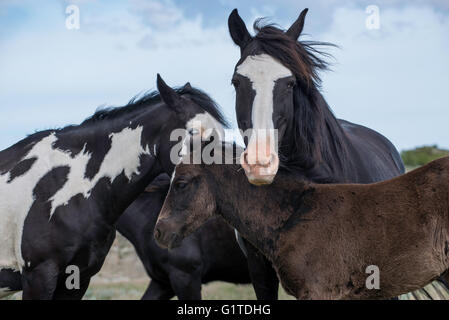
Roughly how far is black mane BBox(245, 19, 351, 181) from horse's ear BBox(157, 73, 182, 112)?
1034 millimetres

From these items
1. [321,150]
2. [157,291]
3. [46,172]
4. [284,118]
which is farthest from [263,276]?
[157,291]

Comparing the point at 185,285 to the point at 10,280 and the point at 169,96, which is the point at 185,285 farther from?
the point at 169,96

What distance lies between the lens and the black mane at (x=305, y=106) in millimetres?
5086

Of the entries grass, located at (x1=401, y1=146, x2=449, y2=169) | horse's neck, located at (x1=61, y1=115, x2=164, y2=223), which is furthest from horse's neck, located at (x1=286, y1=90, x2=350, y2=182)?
grass, located at (x1=401, y1=146, x2=449, y2=169)

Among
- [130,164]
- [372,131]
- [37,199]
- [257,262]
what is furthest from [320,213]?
[372,131]

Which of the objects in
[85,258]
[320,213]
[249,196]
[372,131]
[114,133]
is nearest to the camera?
[320,213]

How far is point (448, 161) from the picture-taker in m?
4.63

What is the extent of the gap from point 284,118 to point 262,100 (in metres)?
0.27

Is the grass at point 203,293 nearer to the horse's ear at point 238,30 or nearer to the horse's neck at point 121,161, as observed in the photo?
the horse's neck at point 121,161

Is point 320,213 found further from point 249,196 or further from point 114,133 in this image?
point 114,133

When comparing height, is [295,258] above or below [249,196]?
below

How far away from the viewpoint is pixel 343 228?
184 inches

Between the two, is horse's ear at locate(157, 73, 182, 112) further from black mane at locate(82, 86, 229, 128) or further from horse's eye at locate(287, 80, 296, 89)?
horse's eye at locate(287, 80, 296, 89)
